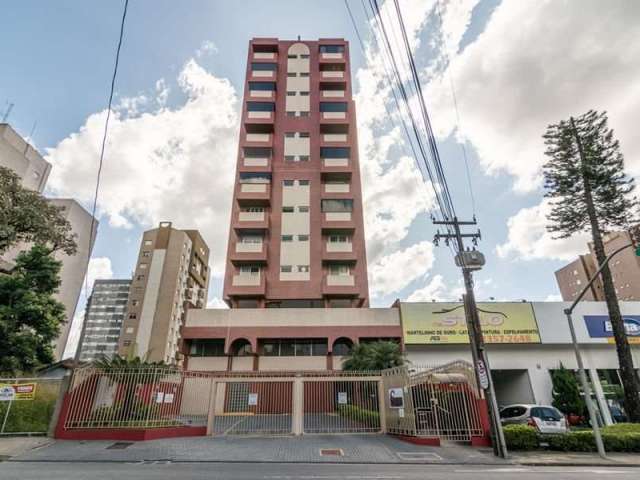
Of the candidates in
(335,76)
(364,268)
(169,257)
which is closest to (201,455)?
(364,268)

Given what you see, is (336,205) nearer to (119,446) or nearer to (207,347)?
(207,347)

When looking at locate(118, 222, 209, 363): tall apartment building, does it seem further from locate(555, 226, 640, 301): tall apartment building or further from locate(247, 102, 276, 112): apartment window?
locate(555, 226, 640, 301): tall apartment building

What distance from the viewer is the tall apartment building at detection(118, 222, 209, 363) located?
55750 mm

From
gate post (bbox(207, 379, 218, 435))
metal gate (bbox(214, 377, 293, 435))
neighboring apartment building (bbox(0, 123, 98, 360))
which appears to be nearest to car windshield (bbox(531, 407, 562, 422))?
metal gate (bbox(214, 377, 293, 435))

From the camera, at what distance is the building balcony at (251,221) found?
31.1 meters

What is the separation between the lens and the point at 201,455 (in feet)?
33.4

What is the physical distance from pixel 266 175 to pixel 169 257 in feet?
121

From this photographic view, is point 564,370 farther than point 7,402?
Yes

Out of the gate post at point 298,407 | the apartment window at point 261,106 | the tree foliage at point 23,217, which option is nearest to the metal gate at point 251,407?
the gate post at point 298,407

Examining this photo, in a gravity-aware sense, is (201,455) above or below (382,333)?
below

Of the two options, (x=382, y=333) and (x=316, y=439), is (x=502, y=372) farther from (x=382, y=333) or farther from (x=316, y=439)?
(x=316, y=439)

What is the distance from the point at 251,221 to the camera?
31.5m

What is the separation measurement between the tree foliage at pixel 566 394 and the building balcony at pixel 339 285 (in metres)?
15.7

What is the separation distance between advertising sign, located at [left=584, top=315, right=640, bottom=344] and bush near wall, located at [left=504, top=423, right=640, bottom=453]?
1622 cm
